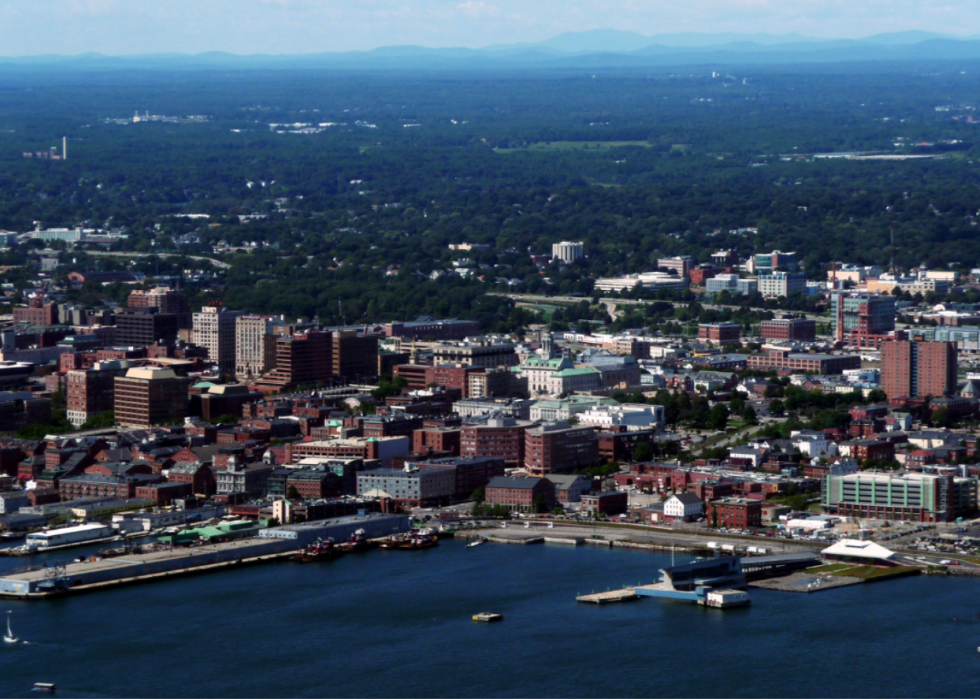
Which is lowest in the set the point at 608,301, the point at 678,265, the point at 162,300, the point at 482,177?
the point at 482,177

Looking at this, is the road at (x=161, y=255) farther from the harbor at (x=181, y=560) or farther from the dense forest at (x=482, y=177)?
the harbor at (x=181, y=560)

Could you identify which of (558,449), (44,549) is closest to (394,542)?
(44,549)

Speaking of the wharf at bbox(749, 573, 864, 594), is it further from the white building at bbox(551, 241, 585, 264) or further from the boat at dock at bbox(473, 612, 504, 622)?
the white building at bbox(551, 241, 585, 264)

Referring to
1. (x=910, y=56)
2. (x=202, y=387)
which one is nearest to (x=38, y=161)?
(x=202, y=387)

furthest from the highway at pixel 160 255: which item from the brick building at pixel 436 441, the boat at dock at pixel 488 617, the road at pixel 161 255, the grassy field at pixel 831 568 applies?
the boat at dock at pixel 488 617

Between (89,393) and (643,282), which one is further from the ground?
(89,393)

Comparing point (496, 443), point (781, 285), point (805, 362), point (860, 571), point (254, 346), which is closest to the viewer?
point (860, 571)

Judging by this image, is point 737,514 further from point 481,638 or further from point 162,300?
point 162,300
